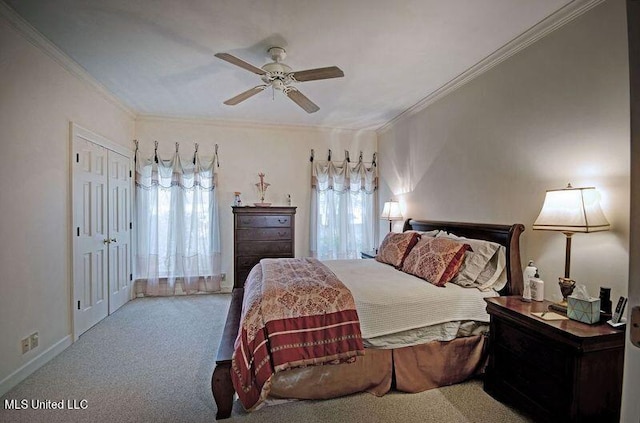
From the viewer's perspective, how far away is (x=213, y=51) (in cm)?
275

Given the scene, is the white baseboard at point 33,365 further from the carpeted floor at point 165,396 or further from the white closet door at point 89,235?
the white closet door at point 89,235

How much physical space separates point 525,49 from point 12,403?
15.4 ft

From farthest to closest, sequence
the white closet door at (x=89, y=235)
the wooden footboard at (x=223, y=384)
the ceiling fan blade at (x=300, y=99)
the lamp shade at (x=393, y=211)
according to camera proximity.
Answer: the lamp shade at (x=393, y=211), the white closet door at (x=89, y=235), the ceiling fan blade at (x=300, y=99), the wooden footboard at (x=223, y=384)

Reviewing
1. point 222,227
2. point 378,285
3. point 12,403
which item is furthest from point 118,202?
point 378,285

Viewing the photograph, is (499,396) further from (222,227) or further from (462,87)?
(222,227)

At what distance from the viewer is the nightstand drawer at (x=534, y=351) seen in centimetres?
176

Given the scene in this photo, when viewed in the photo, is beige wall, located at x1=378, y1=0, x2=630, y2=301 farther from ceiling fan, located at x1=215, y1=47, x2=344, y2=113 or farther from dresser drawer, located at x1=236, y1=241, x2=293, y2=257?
dresser drawer, located at x1=236, y1=241, x2=293, y2=257

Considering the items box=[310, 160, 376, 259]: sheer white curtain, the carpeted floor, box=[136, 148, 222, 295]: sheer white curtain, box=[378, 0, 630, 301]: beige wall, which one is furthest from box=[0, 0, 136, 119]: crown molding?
box=[378, 0, 630, 301]: beige wall

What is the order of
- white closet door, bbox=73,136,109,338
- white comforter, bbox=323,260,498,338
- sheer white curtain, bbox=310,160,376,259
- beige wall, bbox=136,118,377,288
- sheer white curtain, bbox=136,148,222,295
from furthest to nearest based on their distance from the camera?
sheer white curtain, bbox=310,160,376,259 → beige wall, bbox=136,118,377,288 → sheer white curtain, bbox=136,148,222,295 → white closet door, bbox=73,136,109,338 → white comforter, bbox=323,260,498,338

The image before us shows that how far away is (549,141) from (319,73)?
1862mm

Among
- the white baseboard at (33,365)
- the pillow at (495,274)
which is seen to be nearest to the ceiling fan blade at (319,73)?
the pillow at (495,274)

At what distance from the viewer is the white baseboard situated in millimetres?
2244

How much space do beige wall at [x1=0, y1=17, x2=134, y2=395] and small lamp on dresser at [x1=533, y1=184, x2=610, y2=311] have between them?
12.6ft

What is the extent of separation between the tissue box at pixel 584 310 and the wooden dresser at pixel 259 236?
3439 mm
